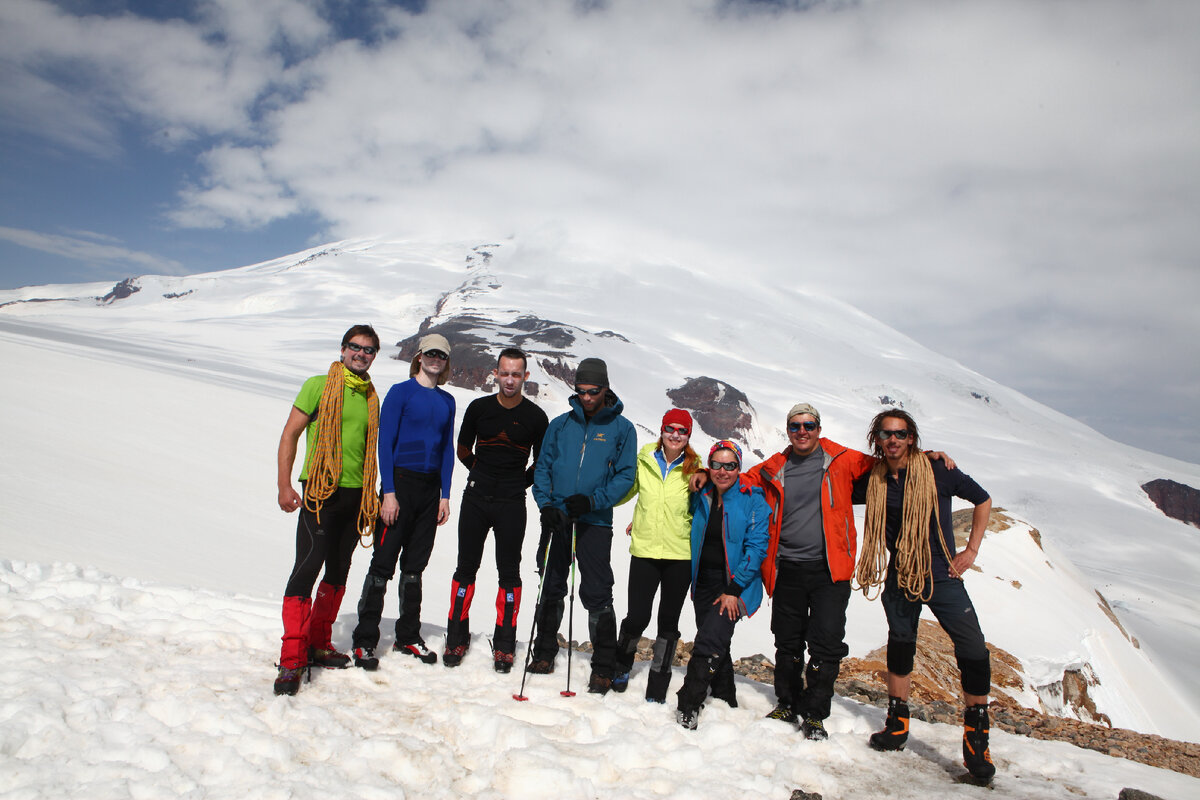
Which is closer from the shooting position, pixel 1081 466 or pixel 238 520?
pixel 238 520

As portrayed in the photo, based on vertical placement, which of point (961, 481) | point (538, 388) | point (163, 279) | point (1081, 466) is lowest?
point (961, 481)

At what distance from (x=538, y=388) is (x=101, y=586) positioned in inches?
1401

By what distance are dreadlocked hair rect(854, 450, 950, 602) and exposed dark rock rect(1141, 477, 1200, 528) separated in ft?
276

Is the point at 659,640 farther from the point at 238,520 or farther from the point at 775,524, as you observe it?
the point at 238,520

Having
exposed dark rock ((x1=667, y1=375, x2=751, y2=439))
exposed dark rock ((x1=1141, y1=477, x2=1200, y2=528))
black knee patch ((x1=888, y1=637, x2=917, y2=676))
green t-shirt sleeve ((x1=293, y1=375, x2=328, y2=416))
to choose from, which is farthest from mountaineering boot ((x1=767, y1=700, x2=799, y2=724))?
exposed dark rock ((x1=1141, y1=477, x2=1200, y2=528))

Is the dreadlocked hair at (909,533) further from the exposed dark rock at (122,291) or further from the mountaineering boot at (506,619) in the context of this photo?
the exposed dark rock at (122,291)

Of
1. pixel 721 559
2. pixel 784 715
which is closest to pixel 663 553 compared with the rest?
pixel 721 559

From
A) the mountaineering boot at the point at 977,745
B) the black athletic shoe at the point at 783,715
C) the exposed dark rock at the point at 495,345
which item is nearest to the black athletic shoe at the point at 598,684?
the black athletic shoe at the point at 783,715

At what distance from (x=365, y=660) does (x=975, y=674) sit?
369 cm

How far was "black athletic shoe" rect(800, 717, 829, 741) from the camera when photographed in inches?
149

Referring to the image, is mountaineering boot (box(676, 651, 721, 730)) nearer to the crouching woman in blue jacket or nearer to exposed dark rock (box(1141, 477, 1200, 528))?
the crouching woman in blue jacket

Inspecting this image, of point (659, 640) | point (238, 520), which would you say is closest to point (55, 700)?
point (659, 640)

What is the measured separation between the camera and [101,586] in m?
4.56

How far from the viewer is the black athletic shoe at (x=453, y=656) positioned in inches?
174
